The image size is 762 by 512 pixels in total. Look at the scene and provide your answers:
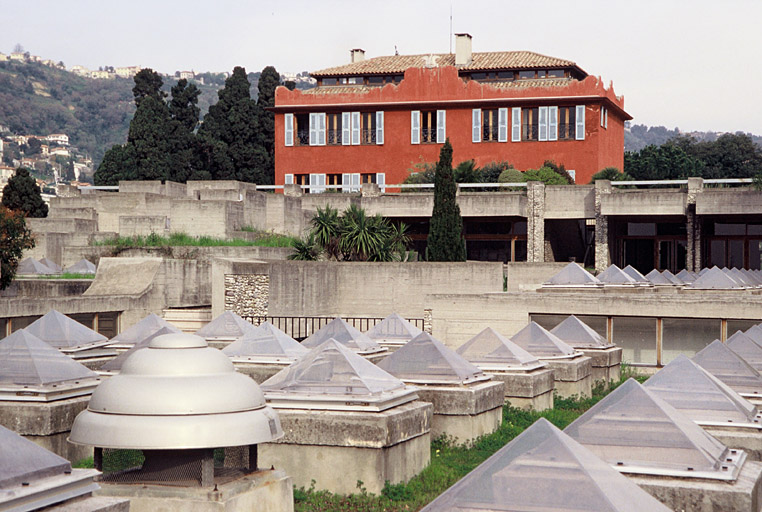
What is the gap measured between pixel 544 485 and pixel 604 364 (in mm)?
16747

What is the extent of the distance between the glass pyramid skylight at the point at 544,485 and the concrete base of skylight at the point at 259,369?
11.2 m

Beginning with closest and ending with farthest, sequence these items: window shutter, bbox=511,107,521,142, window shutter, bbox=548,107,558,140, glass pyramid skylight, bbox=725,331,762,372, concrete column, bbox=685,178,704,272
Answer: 1. glass pyramid skylight, bbox=725,331,762,372
2. concrete column, bbox=685,178,704,272
3. window shutter, bbox=548,107,558,140
4. window shutter, bbox=511,107,521,142

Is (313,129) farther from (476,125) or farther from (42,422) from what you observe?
(42,422)

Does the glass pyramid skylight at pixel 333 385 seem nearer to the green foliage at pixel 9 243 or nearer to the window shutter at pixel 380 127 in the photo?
the green foliage at pixel 9 243

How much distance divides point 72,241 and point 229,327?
20.7m

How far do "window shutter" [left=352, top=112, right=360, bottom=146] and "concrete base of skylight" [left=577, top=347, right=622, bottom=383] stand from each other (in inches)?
1557

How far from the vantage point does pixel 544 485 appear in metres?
5.68

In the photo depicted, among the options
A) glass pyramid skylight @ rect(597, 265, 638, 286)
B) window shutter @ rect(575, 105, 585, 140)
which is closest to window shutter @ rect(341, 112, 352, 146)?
window shutter @ rect(575, 105, 585, 140)

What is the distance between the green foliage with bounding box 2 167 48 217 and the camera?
56.6 m

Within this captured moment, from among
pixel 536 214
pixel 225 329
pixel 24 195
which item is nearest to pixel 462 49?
pixel 536 214

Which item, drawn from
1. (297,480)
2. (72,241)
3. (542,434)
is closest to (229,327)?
(297,480)

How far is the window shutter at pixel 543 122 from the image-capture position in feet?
187

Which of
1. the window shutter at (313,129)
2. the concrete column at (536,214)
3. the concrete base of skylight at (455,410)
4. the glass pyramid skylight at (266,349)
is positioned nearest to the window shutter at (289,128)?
the window shutter at (313,129)

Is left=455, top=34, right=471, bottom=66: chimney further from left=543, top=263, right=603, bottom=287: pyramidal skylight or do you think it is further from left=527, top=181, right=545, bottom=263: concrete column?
left=543, top=263, right=603, bottom=287: pyramidal skylight
